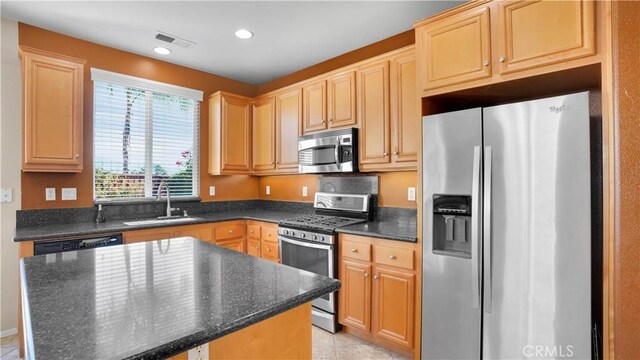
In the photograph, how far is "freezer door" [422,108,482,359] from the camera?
191 centimetres

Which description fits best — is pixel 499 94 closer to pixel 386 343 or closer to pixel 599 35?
pixel 599 35

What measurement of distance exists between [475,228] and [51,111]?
3.41 metres

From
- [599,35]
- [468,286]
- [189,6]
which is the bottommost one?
[468,286]

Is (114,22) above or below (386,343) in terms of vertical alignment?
above

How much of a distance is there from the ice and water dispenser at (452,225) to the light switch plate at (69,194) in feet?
10.7

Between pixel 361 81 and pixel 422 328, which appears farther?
pixel 361 81

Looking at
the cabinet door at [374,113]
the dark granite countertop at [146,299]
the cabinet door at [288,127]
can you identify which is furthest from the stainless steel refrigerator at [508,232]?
the cabinet door at [288,127]

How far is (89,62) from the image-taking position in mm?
3113

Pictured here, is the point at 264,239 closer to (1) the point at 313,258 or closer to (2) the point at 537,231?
(1) the point at 313,258

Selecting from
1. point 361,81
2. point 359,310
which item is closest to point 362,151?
point 361,81

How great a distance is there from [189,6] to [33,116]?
1.57m

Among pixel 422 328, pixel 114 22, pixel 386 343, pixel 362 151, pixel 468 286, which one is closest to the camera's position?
pixel 468 286

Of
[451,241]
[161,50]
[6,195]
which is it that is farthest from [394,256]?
[6,195]

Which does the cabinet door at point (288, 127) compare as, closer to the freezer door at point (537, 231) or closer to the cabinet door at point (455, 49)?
the cabinet door at point (455, 49)
